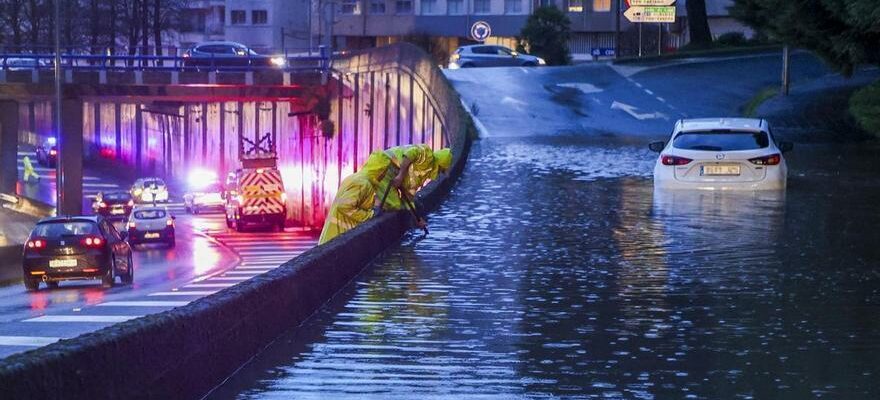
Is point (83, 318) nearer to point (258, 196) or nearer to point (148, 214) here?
point (148, 214)

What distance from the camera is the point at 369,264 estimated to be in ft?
47.2

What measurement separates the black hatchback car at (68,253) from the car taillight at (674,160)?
1221 cm

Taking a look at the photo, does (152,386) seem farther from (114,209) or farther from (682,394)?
(114,209)

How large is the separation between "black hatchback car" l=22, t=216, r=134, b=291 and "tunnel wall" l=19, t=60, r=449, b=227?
1034cm

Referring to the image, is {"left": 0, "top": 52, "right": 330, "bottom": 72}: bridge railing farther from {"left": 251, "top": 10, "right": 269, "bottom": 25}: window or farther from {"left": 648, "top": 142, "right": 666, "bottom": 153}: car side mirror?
{"left": 251, "top": 10, "right": 269, "bottom": 25}: window

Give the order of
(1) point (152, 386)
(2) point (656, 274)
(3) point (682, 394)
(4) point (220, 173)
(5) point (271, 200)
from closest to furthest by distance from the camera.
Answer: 1. (1) point (152, 386)
2. (3) point (682, 394)
3. (2) point (656, 274)
4. (5) point (271, 200)
5. (4) point (220, 173)

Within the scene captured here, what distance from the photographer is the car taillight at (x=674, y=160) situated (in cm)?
2248

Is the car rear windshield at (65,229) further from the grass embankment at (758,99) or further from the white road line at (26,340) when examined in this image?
the grass embankment at (758,99)

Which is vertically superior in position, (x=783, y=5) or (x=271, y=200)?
(x=783, y=5)

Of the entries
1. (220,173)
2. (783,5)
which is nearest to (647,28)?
(220,173)

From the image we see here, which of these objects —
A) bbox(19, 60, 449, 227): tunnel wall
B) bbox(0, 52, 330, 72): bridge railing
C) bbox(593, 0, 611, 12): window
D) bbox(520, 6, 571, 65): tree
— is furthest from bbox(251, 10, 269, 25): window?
bbox(0, 52, 330, 72): bridge railing

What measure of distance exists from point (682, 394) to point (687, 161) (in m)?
14.2

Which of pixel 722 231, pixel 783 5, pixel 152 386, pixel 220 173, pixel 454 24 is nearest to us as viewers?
pixel 152 386

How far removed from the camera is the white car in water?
22.1 meters
